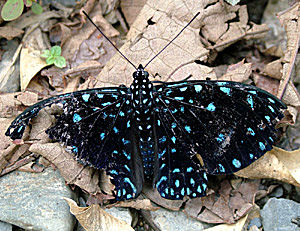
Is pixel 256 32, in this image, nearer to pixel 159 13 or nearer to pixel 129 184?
pixel 159 13

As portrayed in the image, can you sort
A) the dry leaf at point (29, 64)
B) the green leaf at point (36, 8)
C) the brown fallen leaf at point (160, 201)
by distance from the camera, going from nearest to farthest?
the brown fallen leaf at point (160, 201) < the dry leaf at point (29, 64) < the green leaf at point (36, 8)

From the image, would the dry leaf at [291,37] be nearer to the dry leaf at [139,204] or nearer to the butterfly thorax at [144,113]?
the butterfly thorax at [144,113]

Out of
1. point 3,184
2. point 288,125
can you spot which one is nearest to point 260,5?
point 288,125

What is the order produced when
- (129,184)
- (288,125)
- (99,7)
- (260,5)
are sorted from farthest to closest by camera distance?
1. (260,5)
2. (99,7)
3. (288,125)
4. (129,184)

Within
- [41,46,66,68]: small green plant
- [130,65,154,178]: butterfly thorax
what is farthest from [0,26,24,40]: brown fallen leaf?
[130,65,154,178]: butterfly thorax

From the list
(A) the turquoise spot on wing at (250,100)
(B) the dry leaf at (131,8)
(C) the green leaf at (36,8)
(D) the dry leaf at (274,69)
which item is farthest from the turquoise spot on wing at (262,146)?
(C) the green leaf at (36,8)

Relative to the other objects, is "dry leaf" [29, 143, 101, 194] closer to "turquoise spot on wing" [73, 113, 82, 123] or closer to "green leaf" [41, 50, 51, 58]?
"turquoise spot on wing" [73, 113, 82, 123]

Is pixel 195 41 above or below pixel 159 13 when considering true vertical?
below
